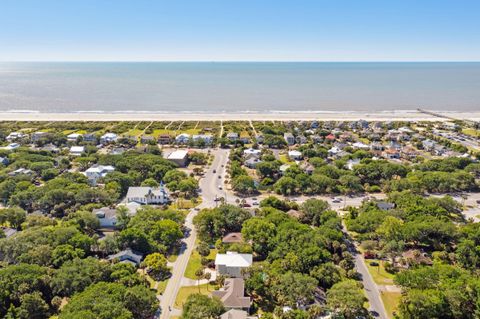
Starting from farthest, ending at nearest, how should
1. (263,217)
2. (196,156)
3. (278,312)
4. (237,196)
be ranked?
(196,156) → (237,196) → (263,217) → (278,312)

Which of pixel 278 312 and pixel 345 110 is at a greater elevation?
pixel 345 110

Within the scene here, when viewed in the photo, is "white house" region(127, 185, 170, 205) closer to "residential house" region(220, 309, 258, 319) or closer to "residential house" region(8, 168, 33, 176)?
"residential house" region(8, 168, 33, 176)

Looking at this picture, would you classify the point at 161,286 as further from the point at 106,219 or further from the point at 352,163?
the point at 352,163

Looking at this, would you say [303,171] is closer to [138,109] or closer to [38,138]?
[38,138]

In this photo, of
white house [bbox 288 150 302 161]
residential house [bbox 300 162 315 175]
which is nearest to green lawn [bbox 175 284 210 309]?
residential house [bbox 300 162 315 175]

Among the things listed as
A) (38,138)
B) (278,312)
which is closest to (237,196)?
(278,312)

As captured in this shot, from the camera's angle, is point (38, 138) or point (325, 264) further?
point (38, 138)

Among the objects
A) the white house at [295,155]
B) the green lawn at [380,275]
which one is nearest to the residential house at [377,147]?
the white house at [295,155]

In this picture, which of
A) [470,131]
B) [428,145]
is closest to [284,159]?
[428,145]
